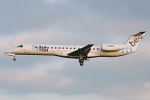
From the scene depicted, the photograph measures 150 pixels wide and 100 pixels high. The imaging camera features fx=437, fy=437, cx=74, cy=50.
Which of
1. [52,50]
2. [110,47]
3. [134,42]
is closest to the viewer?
[52,50]

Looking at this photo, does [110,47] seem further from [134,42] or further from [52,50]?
[52,50]

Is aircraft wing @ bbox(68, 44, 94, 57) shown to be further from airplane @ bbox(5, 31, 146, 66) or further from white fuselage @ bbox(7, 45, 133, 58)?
white fuselage @ bbox(7, 45, 133, 58)

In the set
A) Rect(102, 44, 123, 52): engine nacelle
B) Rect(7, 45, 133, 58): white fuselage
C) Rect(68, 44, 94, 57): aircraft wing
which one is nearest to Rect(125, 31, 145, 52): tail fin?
Rect(102, 44, 123, 52): engine nacelle

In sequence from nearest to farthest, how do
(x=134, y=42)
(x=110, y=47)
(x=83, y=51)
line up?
(x=83, y=51)
(x=110, y=47)
(x=134, y=42)

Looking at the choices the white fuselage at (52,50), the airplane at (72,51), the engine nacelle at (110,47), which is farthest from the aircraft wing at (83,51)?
the engine nacelle at (110,47)

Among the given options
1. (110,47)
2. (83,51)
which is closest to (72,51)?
(83,51)

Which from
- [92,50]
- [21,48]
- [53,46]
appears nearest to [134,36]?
[92,50]

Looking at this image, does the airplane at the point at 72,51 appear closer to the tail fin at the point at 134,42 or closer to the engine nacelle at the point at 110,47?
the engine nacelle at the point at 110,47

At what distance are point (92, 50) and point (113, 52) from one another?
10.6 ft

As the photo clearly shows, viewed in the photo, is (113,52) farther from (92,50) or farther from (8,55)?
(8,55)

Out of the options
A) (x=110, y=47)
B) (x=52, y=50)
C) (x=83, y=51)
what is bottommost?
(x=83, y=51)

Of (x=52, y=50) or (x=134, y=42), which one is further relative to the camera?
(x=134, y=42)

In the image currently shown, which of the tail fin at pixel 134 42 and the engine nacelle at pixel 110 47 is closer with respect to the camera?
the engine nacelle at pixel 110 47

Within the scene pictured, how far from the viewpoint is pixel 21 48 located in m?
65.1
